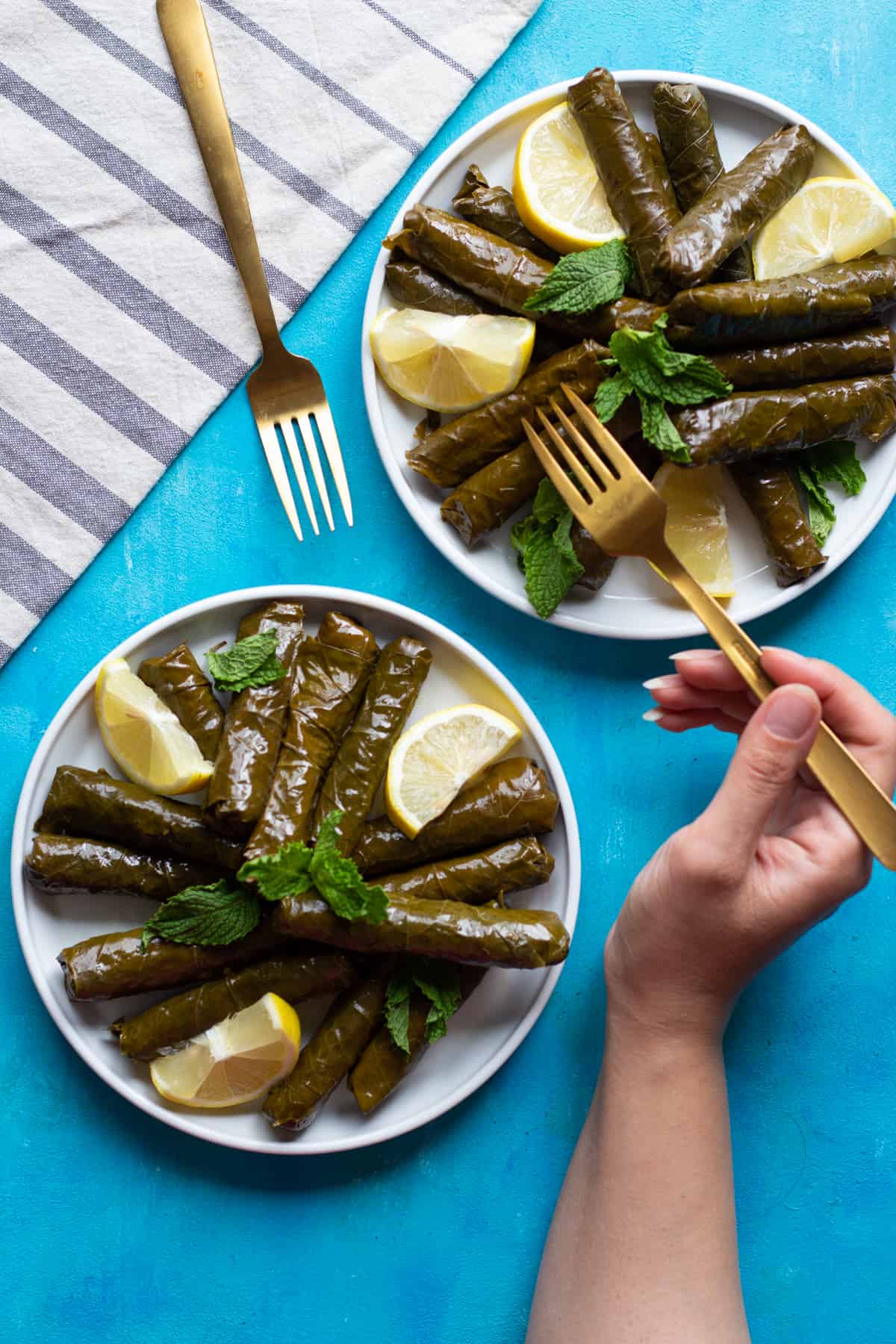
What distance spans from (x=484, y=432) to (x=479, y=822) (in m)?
1.02

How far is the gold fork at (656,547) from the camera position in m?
2.40

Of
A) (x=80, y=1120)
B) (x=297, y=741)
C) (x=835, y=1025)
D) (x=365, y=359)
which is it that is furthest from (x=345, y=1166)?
(x=365, y=359)

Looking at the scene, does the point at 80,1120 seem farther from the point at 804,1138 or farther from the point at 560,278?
the point at 560,278

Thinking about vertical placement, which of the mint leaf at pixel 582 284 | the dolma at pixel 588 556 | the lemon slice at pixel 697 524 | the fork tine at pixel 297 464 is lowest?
the fork tine at pixel 297 464

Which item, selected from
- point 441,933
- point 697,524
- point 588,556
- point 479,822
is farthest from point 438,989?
point 697,524

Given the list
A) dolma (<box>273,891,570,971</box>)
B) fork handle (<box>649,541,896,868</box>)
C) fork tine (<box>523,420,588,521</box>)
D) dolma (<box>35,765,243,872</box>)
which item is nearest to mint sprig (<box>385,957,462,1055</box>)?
dolma (<box>273,891,570,971</box>)

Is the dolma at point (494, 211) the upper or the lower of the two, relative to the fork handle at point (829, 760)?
upper

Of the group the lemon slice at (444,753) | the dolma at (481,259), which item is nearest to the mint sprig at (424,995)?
the lemon slice at (444,753)

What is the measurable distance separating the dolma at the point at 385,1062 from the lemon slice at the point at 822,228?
6.80ft

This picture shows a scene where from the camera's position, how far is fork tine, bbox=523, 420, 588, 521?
269 centimetres

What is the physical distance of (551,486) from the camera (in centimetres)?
287

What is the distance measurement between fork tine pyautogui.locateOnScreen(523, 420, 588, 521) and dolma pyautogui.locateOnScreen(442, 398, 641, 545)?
0.28 ft

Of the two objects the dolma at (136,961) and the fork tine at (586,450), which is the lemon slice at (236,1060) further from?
the fork tine at (586,450)

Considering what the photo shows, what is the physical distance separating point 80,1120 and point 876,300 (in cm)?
299
